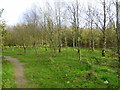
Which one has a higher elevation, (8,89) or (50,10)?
(50,10)

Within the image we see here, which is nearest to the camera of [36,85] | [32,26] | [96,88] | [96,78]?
[96,88]

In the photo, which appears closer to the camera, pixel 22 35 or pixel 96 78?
pixel 96 78

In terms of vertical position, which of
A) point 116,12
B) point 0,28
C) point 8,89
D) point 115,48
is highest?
point 116,12

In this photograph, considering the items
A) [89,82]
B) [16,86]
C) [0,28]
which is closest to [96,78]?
[89,82]

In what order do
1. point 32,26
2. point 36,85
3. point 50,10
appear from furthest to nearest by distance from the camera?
point 32,26, point 50,10, point 36,85

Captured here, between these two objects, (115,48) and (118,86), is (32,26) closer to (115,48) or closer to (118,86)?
(115,48)

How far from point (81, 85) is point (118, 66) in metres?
5.37

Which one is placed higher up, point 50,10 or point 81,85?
point 50,10

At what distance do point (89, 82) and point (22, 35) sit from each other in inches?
912

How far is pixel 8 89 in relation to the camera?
6219mm

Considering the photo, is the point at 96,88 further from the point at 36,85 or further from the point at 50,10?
the point at 50,10

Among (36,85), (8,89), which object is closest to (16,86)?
(8,89)

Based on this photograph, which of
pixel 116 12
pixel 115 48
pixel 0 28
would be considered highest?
pixel 116 12

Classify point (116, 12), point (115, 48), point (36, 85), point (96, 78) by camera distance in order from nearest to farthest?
point (36, 85)
point (96, 78)
point (115, 48)
point (116, 12)
